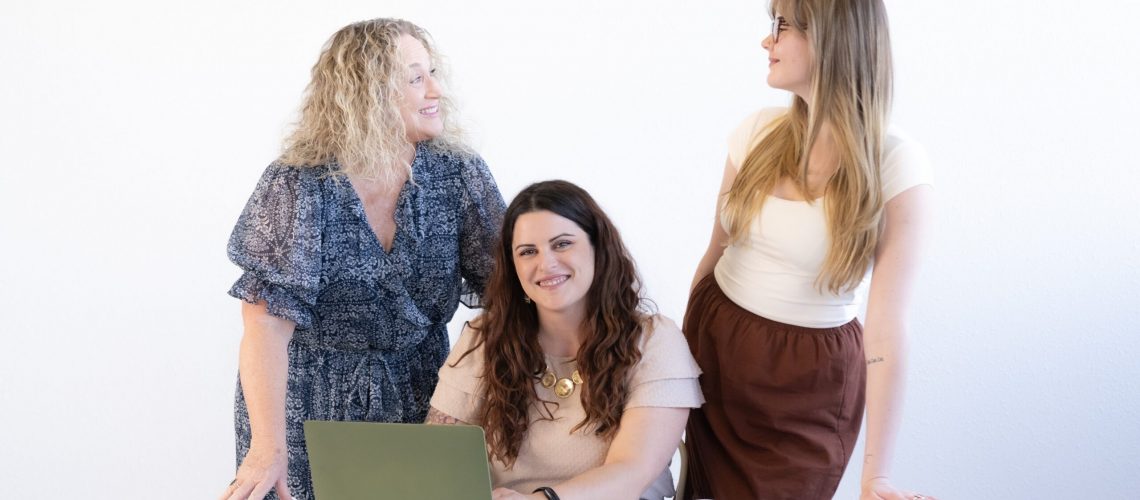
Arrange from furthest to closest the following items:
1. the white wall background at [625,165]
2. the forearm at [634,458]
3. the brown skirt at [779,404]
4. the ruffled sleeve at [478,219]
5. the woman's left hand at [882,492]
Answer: the white wall background at [625,165] < the ruffled sleeve at [478,219] < the brown skirt at [779,404] < the forearm at [634,458] < the woman's left hand at [882,492]

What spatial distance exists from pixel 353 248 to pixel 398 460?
44cm

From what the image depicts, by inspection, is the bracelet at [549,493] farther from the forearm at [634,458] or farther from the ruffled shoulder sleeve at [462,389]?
the ruffled shoulder sleeve at [462,389]

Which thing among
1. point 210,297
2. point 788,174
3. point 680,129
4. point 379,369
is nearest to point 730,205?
point 788,174

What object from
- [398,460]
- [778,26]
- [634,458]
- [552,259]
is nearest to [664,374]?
[634,458]

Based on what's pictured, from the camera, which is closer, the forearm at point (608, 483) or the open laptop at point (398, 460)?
the open laptop at point (398, 460)

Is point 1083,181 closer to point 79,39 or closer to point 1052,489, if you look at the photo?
point 1052,489

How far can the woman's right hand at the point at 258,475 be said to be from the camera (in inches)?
71.9

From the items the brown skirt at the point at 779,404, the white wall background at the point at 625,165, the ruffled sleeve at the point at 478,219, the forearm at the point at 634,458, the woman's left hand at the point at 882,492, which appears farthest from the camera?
the white wall background at the point at 625,165

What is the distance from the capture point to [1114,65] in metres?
3.06

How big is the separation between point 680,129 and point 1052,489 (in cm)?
152

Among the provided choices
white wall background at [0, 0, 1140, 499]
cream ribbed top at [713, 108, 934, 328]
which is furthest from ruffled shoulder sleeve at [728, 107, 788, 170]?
white wall background at [0, 0, 1140, 499]

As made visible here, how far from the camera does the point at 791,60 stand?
71.4 inches

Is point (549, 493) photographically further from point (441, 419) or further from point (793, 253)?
point (793, 253)

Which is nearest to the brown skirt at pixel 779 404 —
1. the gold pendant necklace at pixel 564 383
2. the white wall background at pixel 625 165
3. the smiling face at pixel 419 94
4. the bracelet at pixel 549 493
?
the gold pendant necklace at pixel 564 383
